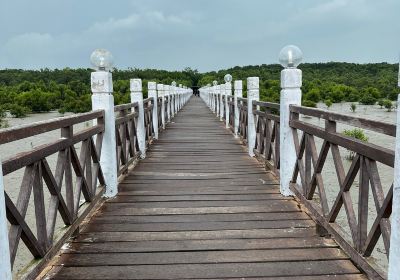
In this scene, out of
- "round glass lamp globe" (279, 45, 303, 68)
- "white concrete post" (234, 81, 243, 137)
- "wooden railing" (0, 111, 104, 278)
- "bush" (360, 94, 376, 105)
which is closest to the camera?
"wooden railing" (0, 111, 104, 278)

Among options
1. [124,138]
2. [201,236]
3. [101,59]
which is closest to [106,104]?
[101,59]

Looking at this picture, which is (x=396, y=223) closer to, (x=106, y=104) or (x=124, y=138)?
(x=106, y=104)

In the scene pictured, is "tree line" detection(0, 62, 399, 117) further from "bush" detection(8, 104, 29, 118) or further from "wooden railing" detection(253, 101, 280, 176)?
"wooden railing" detection(253, 101, 280, 176)

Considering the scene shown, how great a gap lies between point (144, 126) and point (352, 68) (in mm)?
66084

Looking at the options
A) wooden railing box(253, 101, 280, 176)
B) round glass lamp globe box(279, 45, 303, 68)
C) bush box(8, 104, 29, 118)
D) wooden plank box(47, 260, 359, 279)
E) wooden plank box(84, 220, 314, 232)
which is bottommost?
bush box(8, 104, 29, 118)

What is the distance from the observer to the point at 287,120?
445 cm

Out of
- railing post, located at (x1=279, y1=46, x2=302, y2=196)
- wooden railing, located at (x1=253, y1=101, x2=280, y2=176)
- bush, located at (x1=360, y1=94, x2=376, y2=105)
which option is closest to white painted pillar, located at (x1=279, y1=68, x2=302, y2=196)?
railing post, located at (x1=279, y1=46, x2=302, y2=196)

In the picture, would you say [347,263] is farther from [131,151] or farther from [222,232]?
[131,151]

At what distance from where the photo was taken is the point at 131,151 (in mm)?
5988

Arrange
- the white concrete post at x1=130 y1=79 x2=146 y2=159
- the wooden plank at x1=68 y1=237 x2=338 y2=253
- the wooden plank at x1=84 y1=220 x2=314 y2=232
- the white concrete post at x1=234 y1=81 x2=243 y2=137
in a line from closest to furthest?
the wooden plank at x1=68 y1=237 x2=338 y2=253, the wooden plank at x1=84 y1=220 x2=314 y2=232, the white concrete post at x1=130 y1=79 x2=146 y2=159, the white concrete post at x1=234 y1=81 x2=243 y2=137

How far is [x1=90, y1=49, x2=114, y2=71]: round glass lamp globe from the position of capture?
4.43 meters

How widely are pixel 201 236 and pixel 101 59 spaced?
87.0 inches

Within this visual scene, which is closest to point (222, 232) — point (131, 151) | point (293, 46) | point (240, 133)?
point (293, 46)

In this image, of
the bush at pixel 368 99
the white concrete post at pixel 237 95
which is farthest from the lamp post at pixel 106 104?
the bush at pixel 368 99
